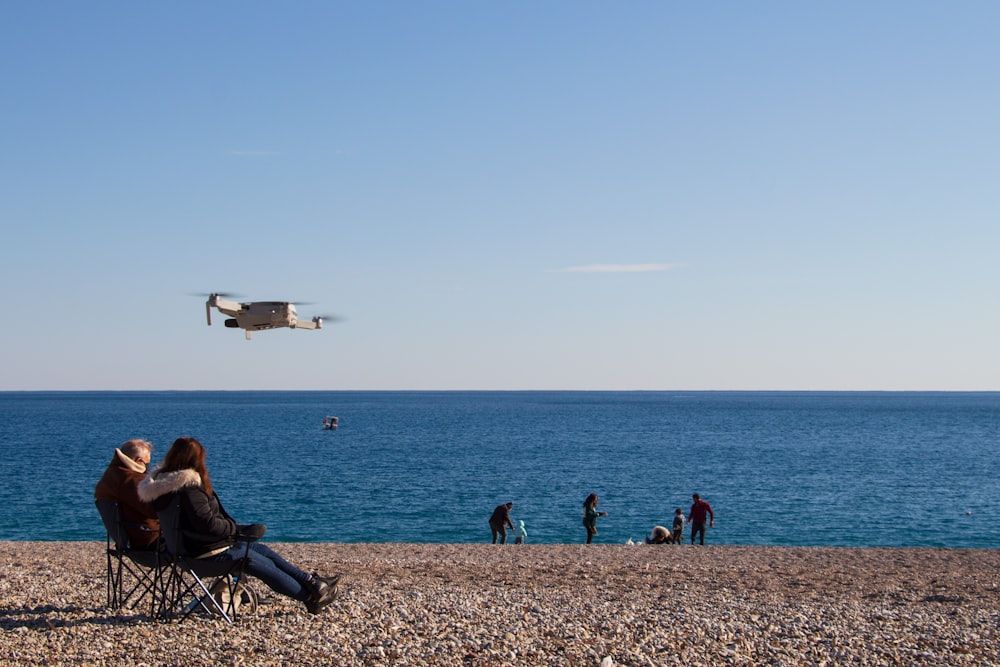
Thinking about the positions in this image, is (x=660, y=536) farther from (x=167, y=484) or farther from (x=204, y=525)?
(x=167, y=484)

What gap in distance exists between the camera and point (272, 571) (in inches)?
302

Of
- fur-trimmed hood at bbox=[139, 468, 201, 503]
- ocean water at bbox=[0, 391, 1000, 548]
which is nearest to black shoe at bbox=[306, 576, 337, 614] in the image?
fur-trimmed hood at bbox=[139, 468, 201, 503]

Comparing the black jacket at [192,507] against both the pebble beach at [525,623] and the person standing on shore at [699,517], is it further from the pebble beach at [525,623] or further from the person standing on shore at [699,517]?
the person standing on shore at [699,517]

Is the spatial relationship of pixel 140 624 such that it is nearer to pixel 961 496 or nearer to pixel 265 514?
pixel 265 514

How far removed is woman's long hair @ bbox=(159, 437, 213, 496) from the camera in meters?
7.43

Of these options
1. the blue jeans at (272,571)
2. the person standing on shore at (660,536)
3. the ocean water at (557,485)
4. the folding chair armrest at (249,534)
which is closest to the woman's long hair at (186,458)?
the folding chair armrest at (249,534)

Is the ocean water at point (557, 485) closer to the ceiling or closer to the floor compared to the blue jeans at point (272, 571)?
closer to the floor

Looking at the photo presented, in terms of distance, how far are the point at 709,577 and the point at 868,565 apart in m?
5.13

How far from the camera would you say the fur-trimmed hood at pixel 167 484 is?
739 centimetres

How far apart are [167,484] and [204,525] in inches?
16.9

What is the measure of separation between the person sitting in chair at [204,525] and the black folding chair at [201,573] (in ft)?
0.15

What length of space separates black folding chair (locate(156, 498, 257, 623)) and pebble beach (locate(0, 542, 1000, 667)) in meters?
0.15

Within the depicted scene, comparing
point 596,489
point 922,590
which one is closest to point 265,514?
point 596,489

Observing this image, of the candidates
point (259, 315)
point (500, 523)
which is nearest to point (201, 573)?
point (259, 315)
